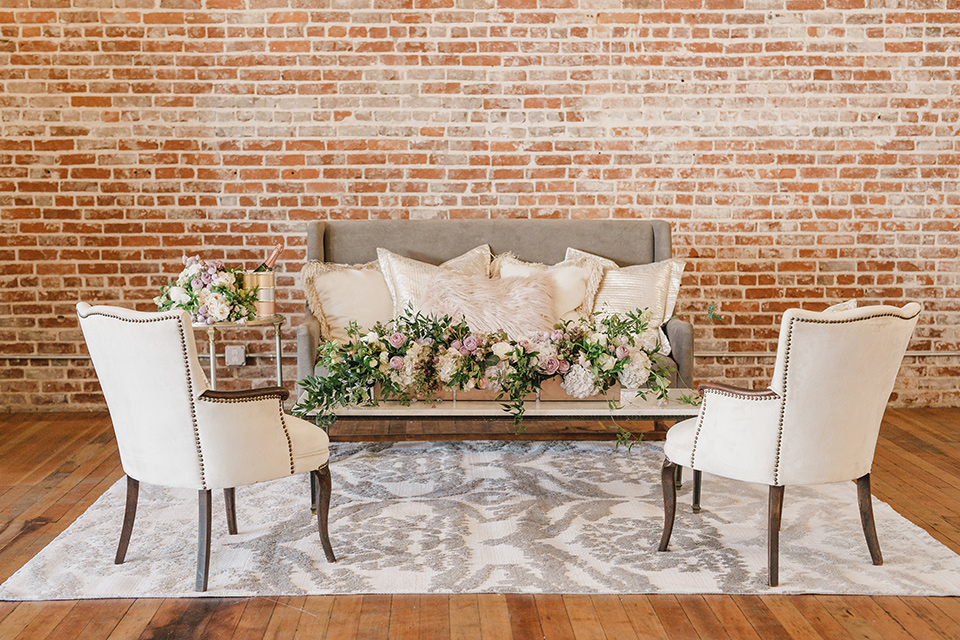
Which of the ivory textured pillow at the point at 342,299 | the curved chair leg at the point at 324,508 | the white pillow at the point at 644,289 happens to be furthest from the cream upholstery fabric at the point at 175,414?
the white pillow at the point at 644,289

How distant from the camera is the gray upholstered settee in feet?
15.5

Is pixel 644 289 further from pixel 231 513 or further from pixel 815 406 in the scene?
pixel 231 513

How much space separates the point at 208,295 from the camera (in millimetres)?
3824

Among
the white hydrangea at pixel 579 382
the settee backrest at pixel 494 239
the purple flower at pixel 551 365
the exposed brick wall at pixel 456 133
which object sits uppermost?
the exposed brick wall at pixel 456 133

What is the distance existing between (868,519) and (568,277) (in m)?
2.06

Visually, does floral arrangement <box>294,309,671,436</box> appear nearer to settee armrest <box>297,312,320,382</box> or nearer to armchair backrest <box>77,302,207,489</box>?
settee armrest <box>297,312,320,382</box>

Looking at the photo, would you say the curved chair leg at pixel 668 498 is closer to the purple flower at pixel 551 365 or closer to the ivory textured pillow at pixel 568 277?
the purple flower at pixel 551 365

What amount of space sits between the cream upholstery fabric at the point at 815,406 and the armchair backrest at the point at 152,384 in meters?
1.63

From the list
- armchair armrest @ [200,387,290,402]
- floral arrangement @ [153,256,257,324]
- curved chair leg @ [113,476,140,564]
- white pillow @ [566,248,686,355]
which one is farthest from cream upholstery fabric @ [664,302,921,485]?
floral arrangement @ [153,256,257,324]

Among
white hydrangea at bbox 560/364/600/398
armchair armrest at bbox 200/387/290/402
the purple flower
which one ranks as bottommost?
white hydrangea at bbox 560/364/600/398

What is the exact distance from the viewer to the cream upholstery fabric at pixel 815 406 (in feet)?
8.18

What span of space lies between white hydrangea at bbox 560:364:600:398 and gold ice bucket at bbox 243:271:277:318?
1.61 metres

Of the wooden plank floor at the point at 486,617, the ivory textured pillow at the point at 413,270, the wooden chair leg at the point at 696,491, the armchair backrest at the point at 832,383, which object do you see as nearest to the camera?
the wooden plank floor at the point at 486,617

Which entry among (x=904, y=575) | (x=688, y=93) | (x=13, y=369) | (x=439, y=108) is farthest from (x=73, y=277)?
(x=904, y=575)
